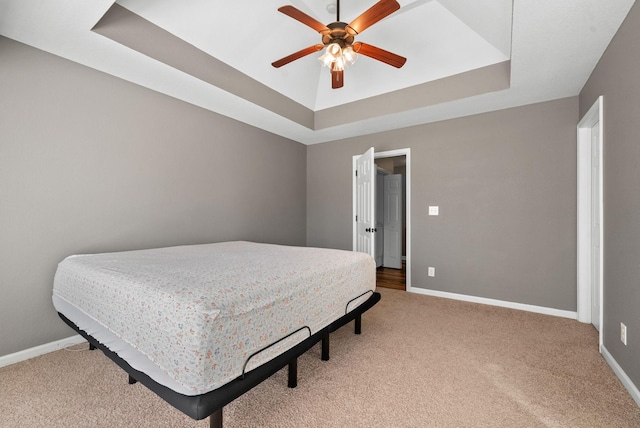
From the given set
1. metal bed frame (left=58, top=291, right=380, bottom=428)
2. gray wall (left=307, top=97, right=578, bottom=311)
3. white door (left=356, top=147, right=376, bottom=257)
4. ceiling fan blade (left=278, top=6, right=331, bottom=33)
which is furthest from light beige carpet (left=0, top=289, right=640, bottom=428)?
ceiling fan blade (left=278, top=6, right=331, bottom=33)

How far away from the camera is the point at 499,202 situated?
11.2 ft

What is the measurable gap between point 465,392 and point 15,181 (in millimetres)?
3472

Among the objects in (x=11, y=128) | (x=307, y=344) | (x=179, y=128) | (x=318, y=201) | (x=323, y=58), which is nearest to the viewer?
(x=307, y=344)

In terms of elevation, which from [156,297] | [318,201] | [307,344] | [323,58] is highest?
[323,58]

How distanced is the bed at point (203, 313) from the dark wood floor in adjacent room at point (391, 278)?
2372 millimetres

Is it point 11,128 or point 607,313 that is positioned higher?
point 11,128

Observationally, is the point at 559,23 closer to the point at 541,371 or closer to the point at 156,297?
the point at 541,371

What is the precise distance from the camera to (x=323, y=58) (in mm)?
2229

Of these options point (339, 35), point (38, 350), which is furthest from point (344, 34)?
point (38, 350)

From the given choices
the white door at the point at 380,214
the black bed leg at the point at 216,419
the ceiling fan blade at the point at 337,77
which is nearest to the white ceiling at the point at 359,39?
the ceiling fan blade at the point at 337,77

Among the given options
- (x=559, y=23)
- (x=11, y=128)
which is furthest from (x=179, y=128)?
(x=559, y=23)

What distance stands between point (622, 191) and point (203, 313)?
2.67 m

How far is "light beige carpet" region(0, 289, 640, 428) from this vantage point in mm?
1509

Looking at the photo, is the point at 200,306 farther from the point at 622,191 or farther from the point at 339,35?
the point at 622,191
